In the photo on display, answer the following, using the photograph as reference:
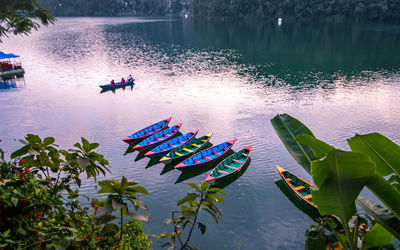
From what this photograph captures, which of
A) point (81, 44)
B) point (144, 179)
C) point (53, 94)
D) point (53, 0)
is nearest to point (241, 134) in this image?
point (144, 179)

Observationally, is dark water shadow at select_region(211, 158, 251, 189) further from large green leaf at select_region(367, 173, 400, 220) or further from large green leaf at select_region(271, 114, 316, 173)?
large green leaf at select_region(367, 173, 400, 220)

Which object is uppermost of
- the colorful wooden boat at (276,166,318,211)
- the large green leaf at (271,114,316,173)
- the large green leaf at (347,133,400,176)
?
the large green leaf at (347,133,400,176)

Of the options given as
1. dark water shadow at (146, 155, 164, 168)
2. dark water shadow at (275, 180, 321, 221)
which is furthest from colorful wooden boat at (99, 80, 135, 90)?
dark water shadow at (275, 180, 321, 221)

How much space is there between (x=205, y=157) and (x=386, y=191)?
17.5 metres

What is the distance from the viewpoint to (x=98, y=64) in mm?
55875

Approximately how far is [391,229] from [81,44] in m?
83.0

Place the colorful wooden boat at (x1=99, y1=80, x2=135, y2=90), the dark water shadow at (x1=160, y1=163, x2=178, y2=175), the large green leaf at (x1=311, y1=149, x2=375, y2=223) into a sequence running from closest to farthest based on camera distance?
the large green leaf at (x1=311, y1=149, x2=375, y2=223), the dark water shadow at (x1=160, y1=163, x2=178, y2=175), the colorful wooden boat at (x1=99, y1=80, x2=135, y2=90)

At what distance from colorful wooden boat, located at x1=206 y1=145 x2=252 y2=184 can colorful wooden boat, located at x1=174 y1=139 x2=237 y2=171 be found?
1.11m

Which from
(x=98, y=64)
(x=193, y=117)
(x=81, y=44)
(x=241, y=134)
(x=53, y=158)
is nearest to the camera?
(x=53, y=158)

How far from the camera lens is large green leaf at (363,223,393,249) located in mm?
5152

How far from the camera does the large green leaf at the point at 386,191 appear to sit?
13.4ft

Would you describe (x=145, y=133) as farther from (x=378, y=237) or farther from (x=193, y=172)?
(x=378, y=237)

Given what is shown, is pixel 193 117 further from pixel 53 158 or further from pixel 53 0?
pixel 53 0

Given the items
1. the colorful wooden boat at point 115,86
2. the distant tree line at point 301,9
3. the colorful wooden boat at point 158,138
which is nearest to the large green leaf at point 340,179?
the colorful wooden boat at point 158,138
